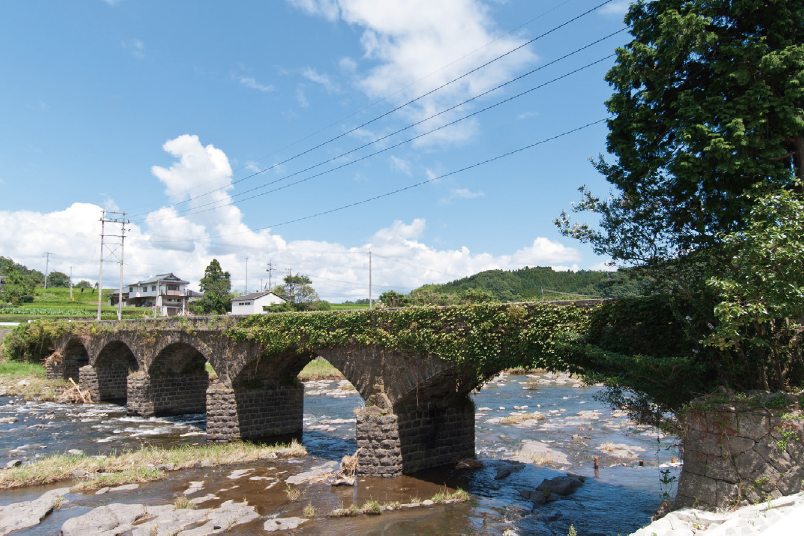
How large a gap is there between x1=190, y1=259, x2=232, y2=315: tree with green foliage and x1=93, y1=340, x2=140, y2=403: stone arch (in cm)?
3227

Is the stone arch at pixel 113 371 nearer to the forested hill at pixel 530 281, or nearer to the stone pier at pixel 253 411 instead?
the stone pier at pixel 253 411

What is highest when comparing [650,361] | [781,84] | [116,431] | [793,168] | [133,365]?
[781,84]

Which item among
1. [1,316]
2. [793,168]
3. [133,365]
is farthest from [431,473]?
[1,316]

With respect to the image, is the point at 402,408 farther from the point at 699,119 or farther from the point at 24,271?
the point at 24,271

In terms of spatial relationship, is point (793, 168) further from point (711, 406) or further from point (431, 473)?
point (431, 473)

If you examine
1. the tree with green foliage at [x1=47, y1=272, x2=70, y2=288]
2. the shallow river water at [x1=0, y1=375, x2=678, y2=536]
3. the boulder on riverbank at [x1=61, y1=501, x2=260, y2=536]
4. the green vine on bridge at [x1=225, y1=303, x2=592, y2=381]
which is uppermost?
the tree with green foliage at [x1=47, y1=272, x2=70, y2=288]

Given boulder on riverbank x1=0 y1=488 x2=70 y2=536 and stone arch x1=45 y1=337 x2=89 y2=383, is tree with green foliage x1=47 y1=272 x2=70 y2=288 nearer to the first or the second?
stone arch x1=45 y1=337 x2=89 y2=383

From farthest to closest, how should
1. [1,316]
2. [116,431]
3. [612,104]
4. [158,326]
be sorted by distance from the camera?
[1,316] → [158,326] → [116,431] → [612,104]

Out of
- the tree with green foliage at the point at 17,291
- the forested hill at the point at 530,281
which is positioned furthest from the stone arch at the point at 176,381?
the tree with green foliage at the point at 17,291

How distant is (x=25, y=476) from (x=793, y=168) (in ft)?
76.6

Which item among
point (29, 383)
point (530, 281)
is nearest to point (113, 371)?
point (29, 383)

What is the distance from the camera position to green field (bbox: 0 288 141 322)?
6516 centimetres

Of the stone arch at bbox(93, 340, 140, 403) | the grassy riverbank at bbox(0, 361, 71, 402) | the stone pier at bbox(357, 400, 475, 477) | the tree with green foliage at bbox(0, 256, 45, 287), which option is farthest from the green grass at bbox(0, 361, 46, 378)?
the tree with green foliage at bbox(0, 256, 45, 287)

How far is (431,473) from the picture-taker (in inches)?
679
